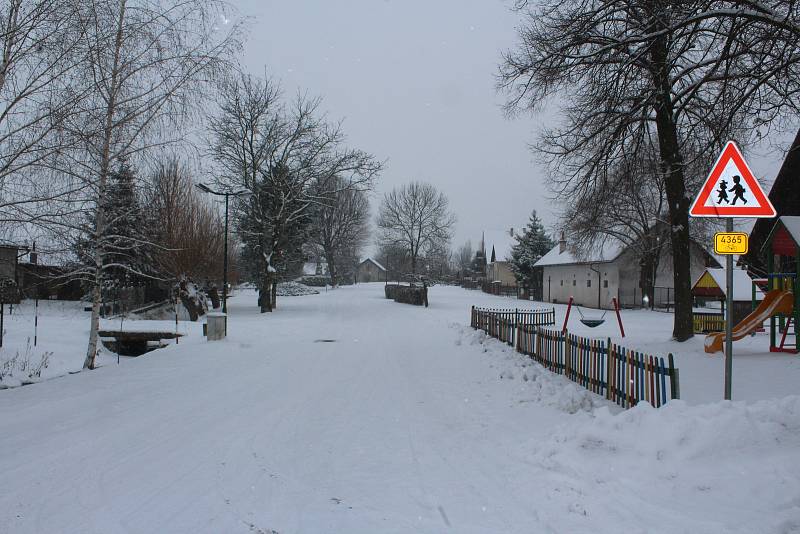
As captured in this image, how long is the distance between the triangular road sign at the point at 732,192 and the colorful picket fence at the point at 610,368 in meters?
1.96

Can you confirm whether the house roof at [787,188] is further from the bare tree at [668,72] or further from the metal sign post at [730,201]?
the metal sign post at [730,201]

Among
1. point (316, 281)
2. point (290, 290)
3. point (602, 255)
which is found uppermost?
point (602, 255)

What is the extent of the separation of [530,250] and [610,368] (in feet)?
142

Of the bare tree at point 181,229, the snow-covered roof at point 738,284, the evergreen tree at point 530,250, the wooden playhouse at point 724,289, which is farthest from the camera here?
the evergreen tree at point 530,250

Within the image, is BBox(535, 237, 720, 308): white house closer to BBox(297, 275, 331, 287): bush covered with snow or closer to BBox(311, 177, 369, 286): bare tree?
BBox(311, 177, 369, 286): bare tree

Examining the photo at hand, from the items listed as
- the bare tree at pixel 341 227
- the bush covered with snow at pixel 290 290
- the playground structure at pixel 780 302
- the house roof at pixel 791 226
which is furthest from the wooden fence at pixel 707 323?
the bare tree at pixel 341 227

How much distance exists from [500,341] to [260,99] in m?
21.7

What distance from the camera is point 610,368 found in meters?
7.69

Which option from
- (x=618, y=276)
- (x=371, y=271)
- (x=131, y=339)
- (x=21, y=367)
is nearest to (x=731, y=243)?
(x=21, y=367)

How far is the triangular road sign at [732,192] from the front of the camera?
5.11m

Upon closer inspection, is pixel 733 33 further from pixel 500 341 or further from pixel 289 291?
pixel 289 291

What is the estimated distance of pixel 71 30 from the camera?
7.20 m

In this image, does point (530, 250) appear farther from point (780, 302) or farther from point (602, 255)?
point (780, 302)

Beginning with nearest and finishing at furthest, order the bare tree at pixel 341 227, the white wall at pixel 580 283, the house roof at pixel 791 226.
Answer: the house roof at pixel 791 226 < the white wall at pixel 580 283 < the bare tree at pixel 341 227
